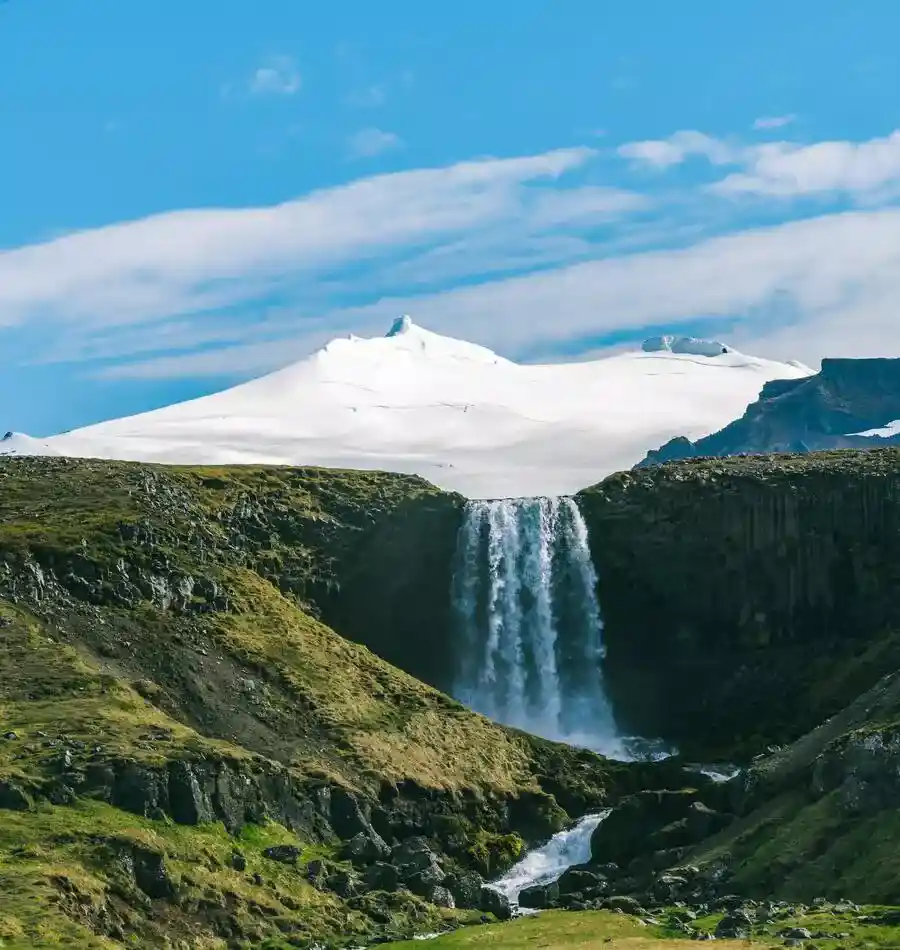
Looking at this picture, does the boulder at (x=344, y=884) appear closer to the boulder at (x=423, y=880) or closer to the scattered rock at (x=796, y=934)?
the boulder at (x=423, y=880)

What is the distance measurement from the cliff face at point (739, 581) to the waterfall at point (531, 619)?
2.37 m

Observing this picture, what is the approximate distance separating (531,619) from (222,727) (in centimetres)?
5276

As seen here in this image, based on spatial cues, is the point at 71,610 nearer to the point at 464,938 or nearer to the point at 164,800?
the point at 164,800

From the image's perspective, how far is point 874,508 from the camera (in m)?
183

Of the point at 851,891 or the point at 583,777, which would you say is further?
the point at 583,777

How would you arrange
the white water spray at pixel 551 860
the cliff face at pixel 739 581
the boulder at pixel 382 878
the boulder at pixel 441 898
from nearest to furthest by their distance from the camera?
the boulder at pixel 441 898 < the boulder at pixel 382 878 < the white water spray at pixel 551 860 < the cliff face at pixel 739 581

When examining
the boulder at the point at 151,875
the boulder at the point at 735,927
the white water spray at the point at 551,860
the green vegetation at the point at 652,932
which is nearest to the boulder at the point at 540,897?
the white water spray at the point at 551,860

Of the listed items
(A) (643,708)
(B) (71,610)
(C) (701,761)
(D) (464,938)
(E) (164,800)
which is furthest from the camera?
(A) (643,708)

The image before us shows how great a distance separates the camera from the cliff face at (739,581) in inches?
6983

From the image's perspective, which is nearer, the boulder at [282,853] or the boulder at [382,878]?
the boulder at [282,853]

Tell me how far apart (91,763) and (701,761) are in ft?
195

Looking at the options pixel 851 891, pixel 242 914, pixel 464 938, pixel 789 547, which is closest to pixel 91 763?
pixel 242 914

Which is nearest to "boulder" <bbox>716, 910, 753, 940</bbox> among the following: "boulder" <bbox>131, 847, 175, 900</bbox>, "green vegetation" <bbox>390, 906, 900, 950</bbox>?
"green vegetation" <bbox>390, 906, 900, 950</bbox>

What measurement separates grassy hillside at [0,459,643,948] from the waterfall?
14.0ft
